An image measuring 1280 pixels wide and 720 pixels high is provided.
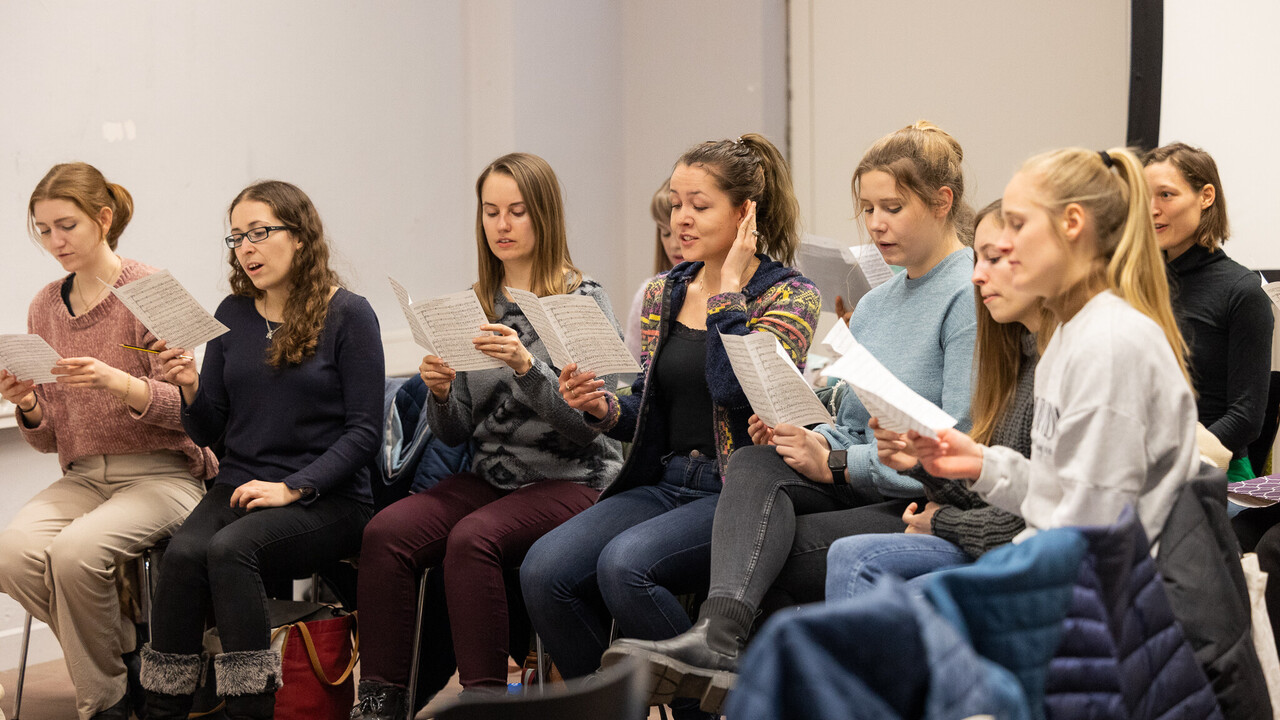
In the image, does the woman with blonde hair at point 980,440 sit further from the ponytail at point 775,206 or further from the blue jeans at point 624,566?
the ponytail at point 775,206

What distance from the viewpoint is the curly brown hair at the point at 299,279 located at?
2.58m

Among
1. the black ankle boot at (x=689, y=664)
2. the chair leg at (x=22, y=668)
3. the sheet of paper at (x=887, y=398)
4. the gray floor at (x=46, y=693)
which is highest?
the sheet of paper at (x=887, y=398)

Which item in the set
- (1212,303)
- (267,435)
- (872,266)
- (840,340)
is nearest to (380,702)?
(267,435)

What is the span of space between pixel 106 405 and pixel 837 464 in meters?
1.86

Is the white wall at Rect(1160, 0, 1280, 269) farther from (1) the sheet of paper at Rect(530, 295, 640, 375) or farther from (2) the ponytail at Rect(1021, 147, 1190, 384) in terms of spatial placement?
(1) the sheet of paper at Rect(530, 295, 640, 375)

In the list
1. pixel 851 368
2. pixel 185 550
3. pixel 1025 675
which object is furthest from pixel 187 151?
pixel 1025 675

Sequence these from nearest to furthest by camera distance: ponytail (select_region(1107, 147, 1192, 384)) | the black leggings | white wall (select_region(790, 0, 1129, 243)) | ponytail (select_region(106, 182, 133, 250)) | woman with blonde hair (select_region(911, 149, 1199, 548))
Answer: woman with blonde hair (select_region(911, 149, 1199, 548)) < ponytail (select_region(1107, 147, 1192, 384)) < the black leggings < ponytail (select_region(106, 182, 133, 250)) < white wall (select_region(790, 0, 1129, 243))

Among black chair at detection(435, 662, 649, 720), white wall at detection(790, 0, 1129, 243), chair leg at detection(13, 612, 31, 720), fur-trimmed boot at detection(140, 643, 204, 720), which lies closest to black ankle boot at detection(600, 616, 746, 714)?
black chair at detection(435, 662, 649, 720)

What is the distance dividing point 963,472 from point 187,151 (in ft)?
9.58

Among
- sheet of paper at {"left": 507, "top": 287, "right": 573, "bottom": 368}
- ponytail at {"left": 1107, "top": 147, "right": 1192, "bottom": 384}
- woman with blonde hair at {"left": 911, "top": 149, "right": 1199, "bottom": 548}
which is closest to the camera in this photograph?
woman with blonde hair at {"left": 911, "top": 149, "right": 1199, "bottom": 548}

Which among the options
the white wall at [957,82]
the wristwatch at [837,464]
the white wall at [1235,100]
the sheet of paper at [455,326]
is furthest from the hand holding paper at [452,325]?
the white wall at [957,82]

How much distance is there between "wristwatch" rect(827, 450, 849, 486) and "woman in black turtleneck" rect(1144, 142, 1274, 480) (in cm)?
88

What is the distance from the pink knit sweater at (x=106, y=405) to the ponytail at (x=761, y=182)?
1.47 m

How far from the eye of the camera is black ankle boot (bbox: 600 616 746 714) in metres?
1.69
